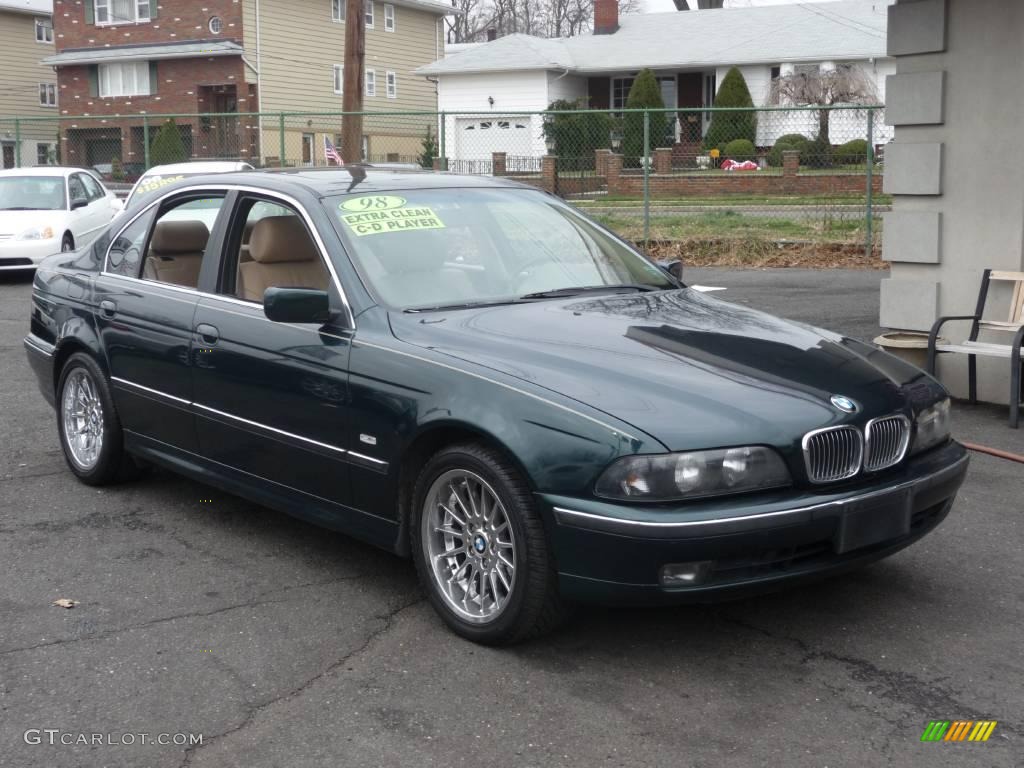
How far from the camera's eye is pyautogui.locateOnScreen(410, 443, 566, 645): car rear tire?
164 inches

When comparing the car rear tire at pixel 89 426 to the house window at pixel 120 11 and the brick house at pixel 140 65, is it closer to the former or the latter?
the brick house at pixel 140 65

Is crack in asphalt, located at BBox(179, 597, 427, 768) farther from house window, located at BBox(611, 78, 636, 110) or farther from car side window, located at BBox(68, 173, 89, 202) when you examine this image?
house window, located at BBox(611, 78, 636, 110)

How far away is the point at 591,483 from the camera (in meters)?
3.98

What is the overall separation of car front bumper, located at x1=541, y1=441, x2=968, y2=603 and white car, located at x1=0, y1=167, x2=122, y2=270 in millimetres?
14609

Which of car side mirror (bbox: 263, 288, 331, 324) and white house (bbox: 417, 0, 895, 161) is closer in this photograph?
car side mirror (bbox: 263, 288, 331, 324)

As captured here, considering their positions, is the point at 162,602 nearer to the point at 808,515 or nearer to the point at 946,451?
the point at 808,515

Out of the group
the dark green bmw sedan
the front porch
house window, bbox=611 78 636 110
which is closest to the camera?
the dark green bmw sedan

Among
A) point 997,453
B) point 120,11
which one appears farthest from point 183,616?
point 120,11

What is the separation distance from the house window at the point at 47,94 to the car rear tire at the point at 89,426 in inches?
2040

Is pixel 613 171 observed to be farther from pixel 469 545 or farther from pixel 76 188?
pixel 469 545

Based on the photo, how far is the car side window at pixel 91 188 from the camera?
19.2 metres

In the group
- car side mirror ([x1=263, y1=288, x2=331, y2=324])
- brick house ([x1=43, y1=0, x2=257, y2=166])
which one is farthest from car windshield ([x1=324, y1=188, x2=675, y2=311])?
brick house ([x1=43, y1=0, x2=257, y2=166])

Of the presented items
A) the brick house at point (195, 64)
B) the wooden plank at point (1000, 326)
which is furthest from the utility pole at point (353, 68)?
the brick house at point (195, 64)

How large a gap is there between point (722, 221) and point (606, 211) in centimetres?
190
